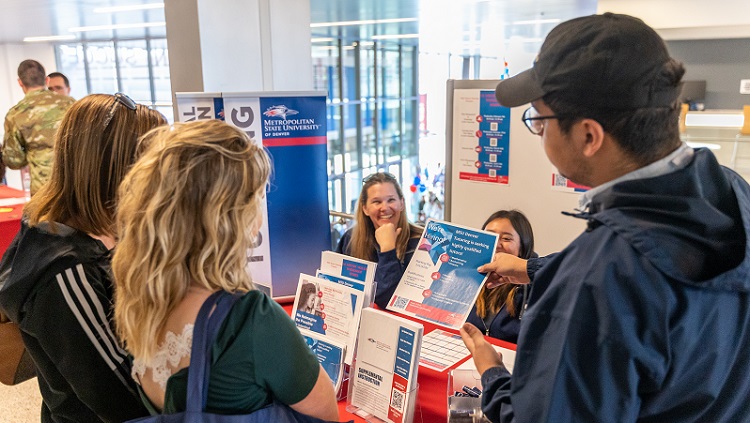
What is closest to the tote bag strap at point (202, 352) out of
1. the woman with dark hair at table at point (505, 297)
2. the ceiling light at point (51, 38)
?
the woman with dark hair at table at point (505, 297)

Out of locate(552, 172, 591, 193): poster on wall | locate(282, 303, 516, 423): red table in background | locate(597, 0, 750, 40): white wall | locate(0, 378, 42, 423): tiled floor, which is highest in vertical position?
locate(597, 0, 750, 40): white wall

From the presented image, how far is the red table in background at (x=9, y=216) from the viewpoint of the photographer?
163 inches

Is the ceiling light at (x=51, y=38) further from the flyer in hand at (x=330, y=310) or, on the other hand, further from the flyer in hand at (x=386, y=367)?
the flyer in hand at (x=386, y=367)

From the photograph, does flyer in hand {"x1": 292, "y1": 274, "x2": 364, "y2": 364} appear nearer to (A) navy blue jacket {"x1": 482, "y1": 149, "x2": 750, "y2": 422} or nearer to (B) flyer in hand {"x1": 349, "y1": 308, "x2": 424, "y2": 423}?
(B) flyer in hand {"x1": 349, "y1": 308, "x2": 424, "y2": 423}

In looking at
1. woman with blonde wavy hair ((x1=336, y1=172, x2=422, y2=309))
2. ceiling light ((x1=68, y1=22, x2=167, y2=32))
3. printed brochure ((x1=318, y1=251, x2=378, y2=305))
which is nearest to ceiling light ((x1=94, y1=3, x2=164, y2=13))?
ceiling light ((x1=68, y1=22, x2=167, y2=32))

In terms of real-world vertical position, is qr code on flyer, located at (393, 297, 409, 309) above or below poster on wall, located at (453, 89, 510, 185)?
below

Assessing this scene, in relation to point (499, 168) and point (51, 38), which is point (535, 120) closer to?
point (499, 168)

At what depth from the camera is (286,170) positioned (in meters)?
2.51

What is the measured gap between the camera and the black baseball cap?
2.93 feet

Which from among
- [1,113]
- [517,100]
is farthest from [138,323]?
[1,113]

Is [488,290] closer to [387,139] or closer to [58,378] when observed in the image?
[58,378]

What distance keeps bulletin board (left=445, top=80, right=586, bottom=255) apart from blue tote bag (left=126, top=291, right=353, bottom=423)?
8.18 feet

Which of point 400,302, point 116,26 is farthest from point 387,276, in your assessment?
point 116,26

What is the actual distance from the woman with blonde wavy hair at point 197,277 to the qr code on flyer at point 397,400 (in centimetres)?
41
